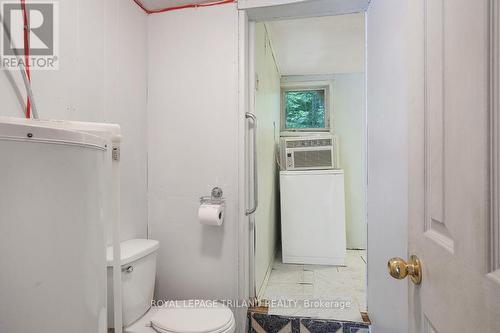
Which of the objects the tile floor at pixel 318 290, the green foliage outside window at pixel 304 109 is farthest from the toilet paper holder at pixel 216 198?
the green foliage outside window at pixel 304 109

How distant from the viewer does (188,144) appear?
1.65 m

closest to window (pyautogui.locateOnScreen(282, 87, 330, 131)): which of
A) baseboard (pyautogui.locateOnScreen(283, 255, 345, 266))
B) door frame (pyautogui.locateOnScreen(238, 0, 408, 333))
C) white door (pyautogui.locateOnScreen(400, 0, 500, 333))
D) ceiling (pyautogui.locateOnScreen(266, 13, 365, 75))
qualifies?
ceiling (pyautogui.locateOnScreen(266, 13, 365, 75))

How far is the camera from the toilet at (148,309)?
1.20 metres

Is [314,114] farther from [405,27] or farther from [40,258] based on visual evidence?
[40,258]

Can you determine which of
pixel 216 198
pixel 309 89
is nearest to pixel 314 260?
pixel 216 198

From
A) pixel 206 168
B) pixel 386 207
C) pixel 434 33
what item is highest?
pixel 434 33

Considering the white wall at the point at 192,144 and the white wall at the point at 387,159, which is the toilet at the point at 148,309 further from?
the white wall at the point at 387,159

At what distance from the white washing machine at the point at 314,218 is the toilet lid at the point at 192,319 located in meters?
1.49

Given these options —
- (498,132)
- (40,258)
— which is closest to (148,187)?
(40,258)

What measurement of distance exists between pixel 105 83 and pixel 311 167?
6.96ft

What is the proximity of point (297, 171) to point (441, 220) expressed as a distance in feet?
7.64

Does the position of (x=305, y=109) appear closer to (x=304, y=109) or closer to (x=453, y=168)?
(x=304, y=109)

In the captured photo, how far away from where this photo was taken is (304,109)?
3.45m

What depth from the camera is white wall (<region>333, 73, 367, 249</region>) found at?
10.4 feet
